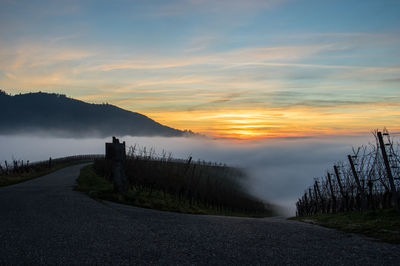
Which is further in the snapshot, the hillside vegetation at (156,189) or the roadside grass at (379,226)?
the hillside vegetation at (156,189)


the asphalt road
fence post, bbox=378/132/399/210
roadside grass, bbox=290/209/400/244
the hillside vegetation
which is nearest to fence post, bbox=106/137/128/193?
the hillside vegetation

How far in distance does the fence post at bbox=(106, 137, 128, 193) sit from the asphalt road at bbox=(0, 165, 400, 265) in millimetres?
6986

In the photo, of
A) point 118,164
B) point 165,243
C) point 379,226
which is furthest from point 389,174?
point 118,164

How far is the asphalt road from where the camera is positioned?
769 centimetres

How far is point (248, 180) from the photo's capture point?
14650cm

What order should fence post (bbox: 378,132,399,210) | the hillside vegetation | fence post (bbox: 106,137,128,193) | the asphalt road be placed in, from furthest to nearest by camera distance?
fence post (bbox: 106,137,128,193), the hillside vegetation, fence post (bbox: 378,132,399,210), the asphalt road

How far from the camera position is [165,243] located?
9078 millimetres

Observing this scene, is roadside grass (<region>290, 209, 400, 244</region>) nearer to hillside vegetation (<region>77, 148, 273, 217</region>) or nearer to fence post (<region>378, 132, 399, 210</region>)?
fence post (<region>378, 132, 399, 210</region>)

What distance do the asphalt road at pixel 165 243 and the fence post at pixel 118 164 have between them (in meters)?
6.99

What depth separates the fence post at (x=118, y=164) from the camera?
2039 centimetres

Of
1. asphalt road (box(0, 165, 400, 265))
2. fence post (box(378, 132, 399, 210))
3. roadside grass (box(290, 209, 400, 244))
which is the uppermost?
fence post (box(378, 132, 399, 210))

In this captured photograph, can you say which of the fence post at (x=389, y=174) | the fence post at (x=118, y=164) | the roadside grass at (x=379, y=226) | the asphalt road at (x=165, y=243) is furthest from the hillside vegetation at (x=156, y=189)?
the fence post at (x=389, y=174)

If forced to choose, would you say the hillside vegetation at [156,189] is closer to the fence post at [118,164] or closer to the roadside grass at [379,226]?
the fence post at [118,164]

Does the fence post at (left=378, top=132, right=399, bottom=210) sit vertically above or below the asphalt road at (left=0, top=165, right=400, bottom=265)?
above
